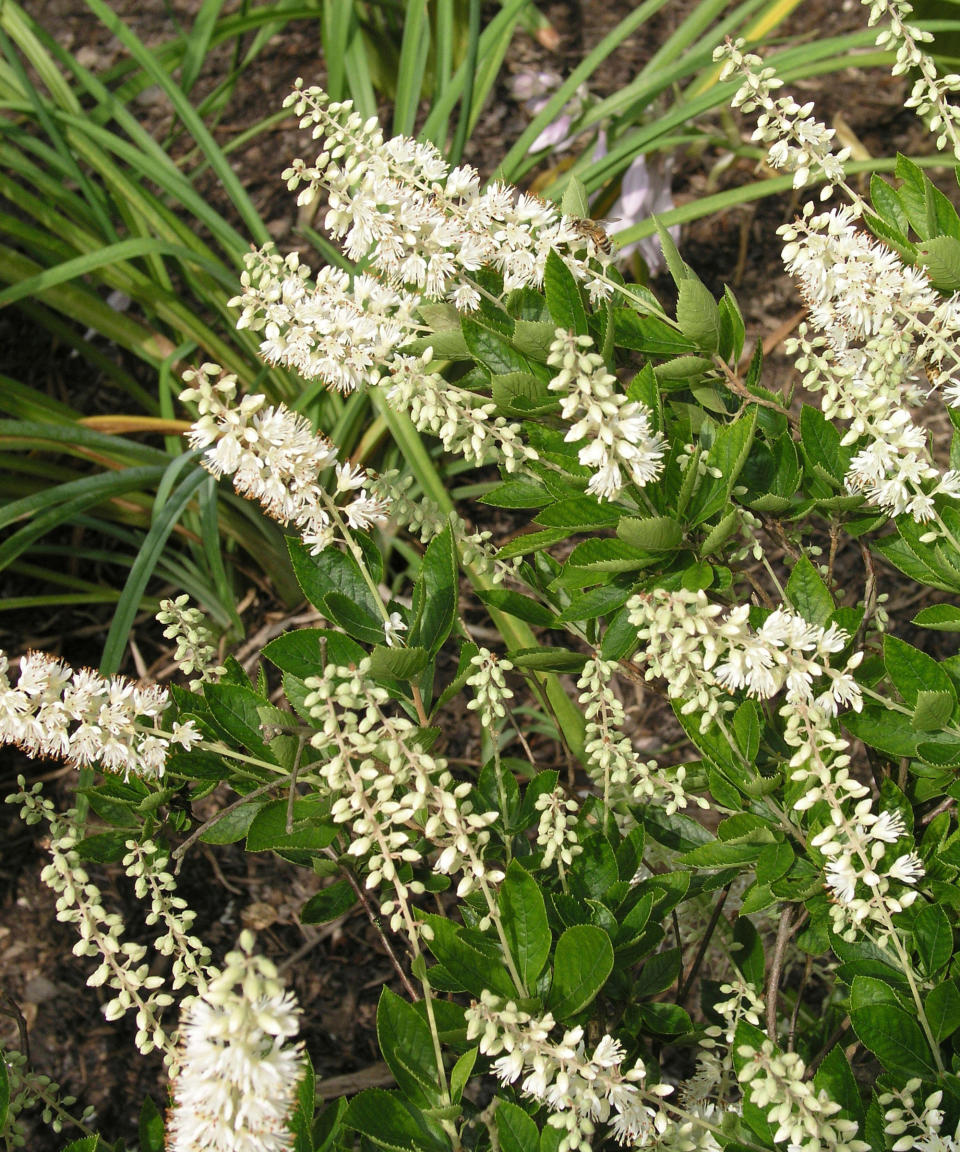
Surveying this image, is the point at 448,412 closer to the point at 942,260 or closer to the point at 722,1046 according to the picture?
the point at 942,260

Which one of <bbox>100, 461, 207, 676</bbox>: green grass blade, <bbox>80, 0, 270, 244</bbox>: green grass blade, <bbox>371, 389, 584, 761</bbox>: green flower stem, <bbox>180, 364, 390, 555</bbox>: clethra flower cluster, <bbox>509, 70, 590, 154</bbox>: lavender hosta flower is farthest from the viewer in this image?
<bbox>509, 70, 590, 154</bbox>: lavender hosta flower

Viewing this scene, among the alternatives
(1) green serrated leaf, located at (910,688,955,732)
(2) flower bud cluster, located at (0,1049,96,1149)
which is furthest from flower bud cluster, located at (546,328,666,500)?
(2) flower bud cluster, located at (0,1049,96,1149)

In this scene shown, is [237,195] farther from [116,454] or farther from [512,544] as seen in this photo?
[512,544]

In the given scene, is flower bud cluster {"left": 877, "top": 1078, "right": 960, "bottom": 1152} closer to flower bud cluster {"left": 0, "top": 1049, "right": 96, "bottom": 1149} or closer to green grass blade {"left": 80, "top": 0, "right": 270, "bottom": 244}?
flower bud cluster {"left": 0, "top": 1049, "right": 96, "bottom": 1149}

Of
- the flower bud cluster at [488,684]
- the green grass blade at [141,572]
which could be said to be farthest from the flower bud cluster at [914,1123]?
the green grass blade at [141,572]

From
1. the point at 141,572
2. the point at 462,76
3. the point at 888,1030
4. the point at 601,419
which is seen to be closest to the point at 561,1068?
the point at 888,1030
